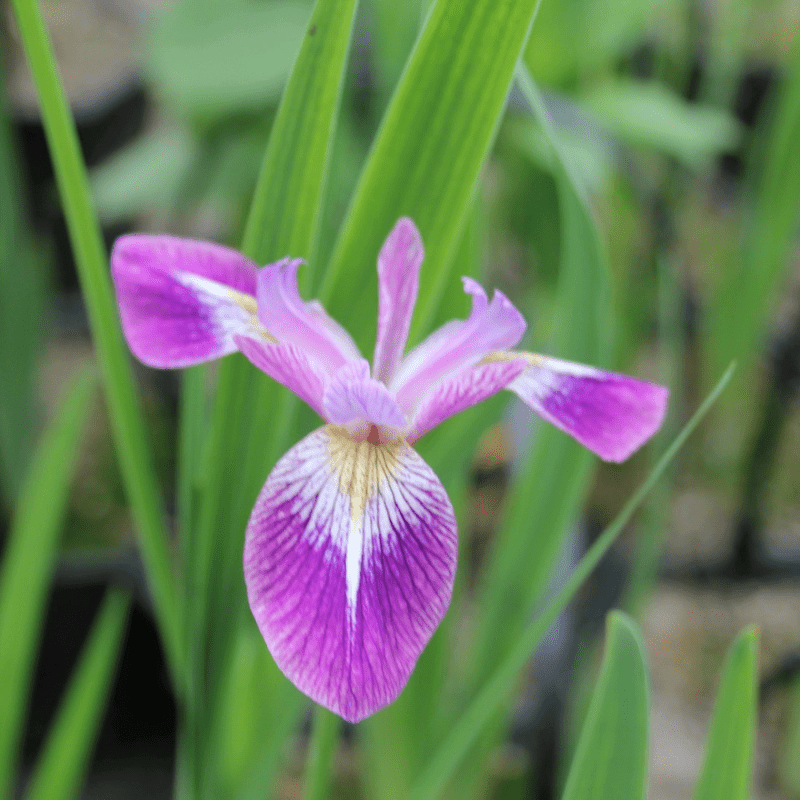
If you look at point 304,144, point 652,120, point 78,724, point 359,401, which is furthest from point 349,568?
point 652,120

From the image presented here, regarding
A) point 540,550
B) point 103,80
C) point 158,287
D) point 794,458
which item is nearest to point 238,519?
point 158,287

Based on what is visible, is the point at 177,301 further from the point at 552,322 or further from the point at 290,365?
the point at 552,322

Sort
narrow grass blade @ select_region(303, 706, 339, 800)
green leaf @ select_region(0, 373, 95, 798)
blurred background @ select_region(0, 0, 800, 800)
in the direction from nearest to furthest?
1. narrow grass blade @ select_region(303, 706, 339, 800)
2. green leaf @ select_region(0, 373, 95, 798)
3. blurred background @ select_region(0, 0, 800, 800)

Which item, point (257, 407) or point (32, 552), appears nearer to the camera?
point (257, 407)

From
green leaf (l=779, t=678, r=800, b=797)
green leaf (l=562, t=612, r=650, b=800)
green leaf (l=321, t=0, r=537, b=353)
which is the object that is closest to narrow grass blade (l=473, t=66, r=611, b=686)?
green leaf (l=321, t=0, r=537, b=353)

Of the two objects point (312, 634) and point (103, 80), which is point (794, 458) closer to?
point (312, 634)

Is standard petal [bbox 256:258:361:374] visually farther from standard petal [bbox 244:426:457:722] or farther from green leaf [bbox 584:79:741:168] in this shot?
green leaf [bbox 584:79:741:168]
